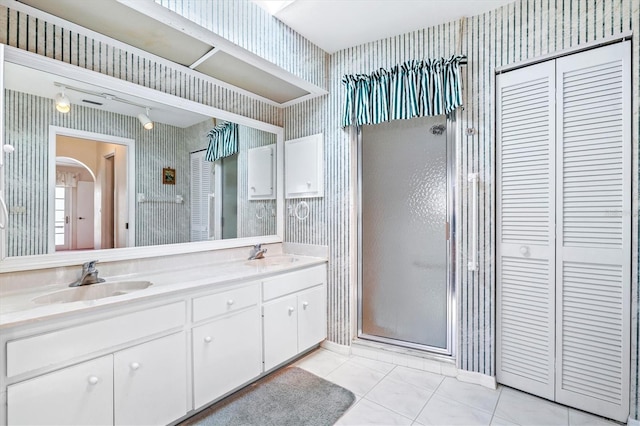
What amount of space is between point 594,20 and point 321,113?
6.17 feet

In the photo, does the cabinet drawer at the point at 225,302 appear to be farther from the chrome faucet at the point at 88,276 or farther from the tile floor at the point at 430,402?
the tile floor at the point at 430,402

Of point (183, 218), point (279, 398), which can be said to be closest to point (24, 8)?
point (183, 218)

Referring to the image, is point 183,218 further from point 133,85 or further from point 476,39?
point 476,39

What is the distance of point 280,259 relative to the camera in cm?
281

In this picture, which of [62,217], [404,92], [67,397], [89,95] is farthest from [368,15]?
[67,397]

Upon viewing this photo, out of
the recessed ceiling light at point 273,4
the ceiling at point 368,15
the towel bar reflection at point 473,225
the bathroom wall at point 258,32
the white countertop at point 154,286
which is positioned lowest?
the white countertop at point 154,286

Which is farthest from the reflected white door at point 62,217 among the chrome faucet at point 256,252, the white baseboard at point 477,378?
the white baseboard at point 477,378

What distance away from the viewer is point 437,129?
93.0 inches

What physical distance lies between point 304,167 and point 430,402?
2.04 meters

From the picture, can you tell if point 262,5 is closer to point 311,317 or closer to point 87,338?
point 87,338

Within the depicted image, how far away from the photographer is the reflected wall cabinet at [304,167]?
2.79 meters

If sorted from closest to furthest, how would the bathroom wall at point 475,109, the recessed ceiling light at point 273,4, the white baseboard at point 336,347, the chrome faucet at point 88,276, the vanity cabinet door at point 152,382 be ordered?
the vanity cabinet door at point 152,382 → the chrome faucet at point 88,276 → the bathroom wall at point 475,109 → the recessed ceiling light at point 273,4 → the white baseboard at point 336,347

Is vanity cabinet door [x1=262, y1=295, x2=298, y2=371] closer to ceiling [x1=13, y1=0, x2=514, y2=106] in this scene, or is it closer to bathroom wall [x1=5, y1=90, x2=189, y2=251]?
bathroom wall [x1=5, y1=90, x2=189, y2=251]

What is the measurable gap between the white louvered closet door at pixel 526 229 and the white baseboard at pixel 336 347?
111 cm
